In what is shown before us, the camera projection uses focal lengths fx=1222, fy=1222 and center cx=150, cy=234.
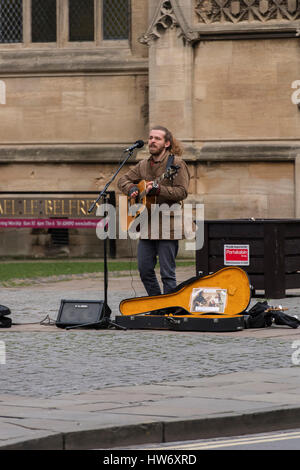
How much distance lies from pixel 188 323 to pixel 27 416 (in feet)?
16.4

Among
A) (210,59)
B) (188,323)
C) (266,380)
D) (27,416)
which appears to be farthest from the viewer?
(210,59)

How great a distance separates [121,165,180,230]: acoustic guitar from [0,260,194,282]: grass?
24.0 feet

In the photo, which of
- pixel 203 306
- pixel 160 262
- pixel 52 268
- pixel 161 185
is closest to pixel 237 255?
pixel 160 262

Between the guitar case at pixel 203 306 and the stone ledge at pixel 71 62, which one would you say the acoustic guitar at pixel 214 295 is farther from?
the stone ledge at pixel 71 62

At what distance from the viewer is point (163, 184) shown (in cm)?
1266

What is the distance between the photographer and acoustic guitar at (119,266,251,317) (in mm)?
12125

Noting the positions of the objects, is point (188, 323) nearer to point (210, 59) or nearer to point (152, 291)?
point (152, 291)

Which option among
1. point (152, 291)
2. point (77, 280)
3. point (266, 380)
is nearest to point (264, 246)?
point (152, 291)

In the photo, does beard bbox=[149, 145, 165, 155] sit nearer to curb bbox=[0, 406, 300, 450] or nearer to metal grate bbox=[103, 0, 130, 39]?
curb bbox=[0, 406, 300, 450]

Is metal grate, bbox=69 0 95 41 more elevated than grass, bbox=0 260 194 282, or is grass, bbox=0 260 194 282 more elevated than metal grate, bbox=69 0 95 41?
metal grate, bbox=69 0 95 41

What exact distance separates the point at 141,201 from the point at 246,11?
43.3ft

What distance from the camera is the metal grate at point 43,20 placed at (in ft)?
90.4

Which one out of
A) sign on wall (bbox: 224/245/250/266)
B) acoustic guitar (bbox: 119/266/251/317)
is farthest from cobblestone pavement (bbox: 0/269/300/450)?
sign on wall (bbox: 224/245/250/266)

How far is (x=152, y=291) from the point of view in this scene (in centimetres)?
1290
